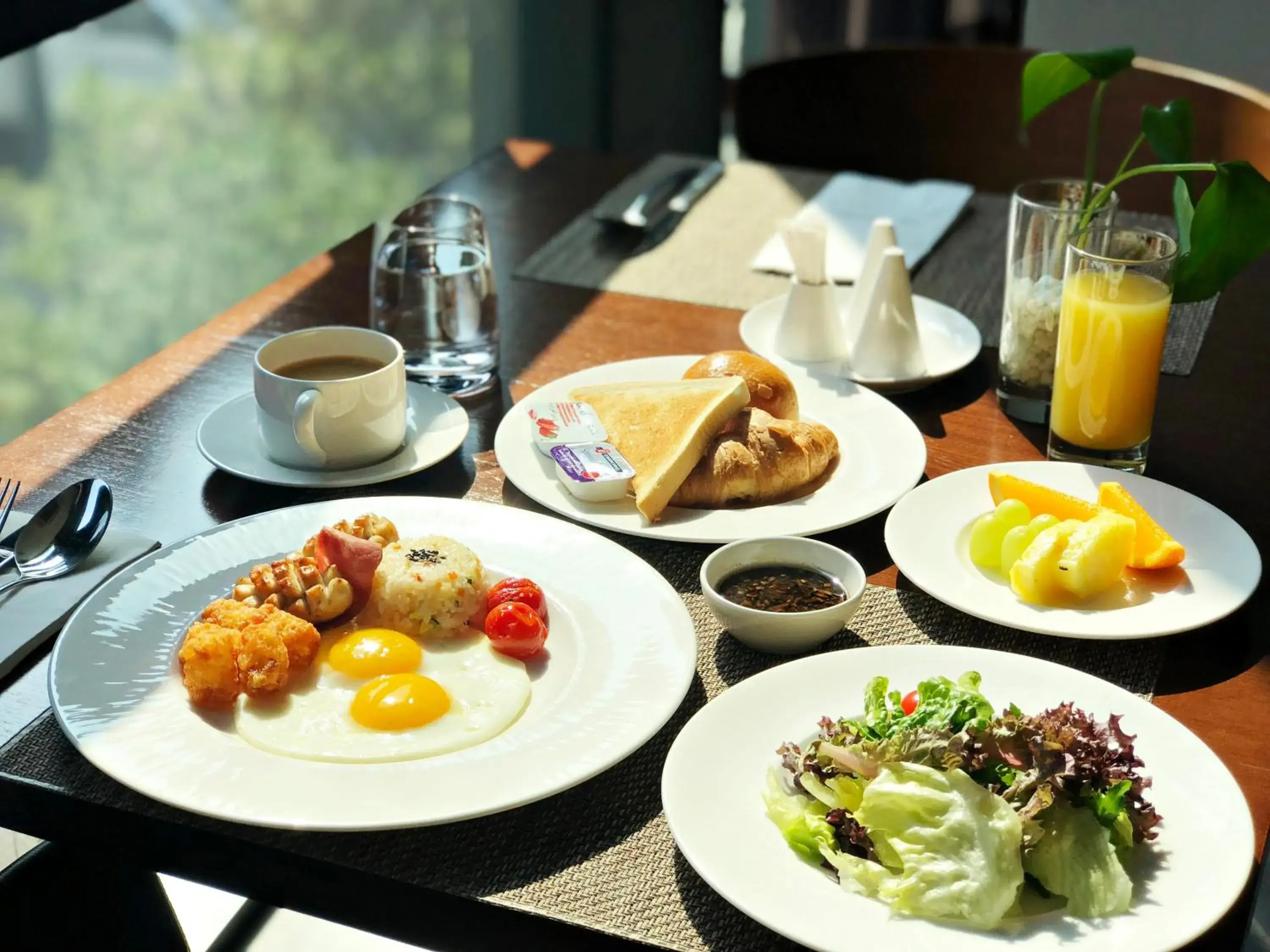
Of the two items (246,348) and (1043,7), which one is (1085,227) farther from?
(1043,7)

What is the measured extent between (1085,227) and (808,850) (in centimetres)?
86

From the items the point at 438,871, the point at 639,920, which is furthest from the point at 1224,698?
the point at 438,871

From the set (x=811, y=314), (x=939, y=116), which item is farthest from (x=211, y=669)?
(x=939, y=116)

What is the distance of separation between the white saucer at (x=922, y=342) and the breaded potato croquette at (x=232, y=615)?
760 mm

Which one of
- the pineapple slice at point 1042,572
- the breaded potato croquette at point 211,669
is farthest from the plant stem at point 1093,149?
the breaded potato croquette at point 211,669

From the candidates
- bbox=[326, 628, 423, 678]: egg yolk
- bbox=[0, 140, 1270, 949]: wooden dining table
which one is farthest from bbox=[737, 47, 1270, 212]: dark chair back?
bbox=[326, 628, 423, 678]: egg yolk

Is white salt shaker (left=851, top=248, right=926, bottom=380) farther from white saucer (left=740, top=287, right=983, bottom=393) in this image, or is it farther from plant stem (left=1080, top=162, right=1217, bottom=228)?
plant stem (left=1080, top=162, right=1217, bottom=228)

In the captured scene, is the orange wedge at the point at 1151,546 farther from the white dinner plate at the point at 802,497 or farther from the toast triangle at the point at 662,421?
the toast triangle at the point at 662,421

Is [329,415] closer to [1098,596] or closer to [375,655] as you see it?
[375,655]

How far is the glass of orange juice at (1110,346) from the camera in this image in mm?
1297

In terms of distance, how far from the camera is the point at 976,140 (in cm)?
269

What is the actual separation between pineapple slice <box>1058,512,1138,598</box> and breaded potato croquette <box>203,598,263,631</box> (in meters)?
0.67

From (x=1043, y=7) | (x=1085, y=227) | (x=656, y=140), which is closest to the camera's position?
(x=1085, y=227)

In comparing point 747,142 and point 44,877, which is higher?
point 747,142
